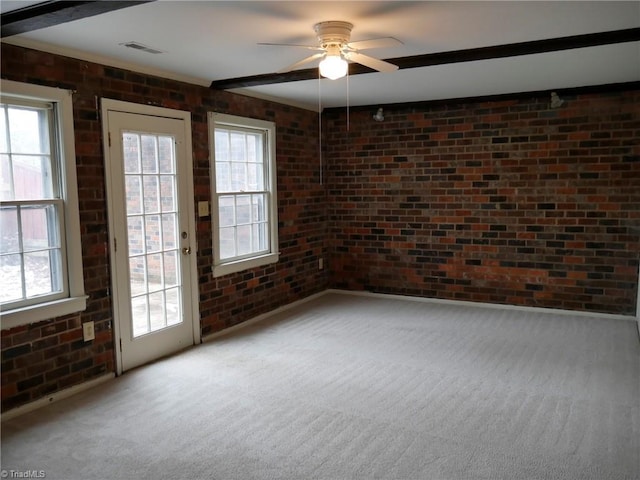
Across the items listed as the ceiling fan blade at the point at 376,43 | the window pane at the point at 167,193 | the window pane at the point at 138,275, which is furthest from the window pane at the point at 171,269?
the ceiling fan blade at the point at 376,43

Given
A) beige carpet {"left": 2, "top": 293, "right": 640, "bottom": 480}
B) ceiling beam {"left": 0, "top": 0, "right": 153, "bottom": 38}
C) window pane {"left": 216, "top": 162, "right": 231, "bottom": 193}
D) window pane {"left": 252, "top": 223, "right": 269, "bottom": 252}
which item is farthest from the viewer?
window pane {"left": 252, "top": 223, "right": 269, "bottom": 252}

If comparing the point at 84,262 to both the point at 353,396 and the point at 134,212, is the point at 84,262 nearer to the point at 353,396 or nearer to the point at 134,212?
the point at 134,212

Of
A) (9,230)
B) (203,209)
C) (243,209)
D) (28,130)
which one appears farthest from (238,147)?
(9,230)

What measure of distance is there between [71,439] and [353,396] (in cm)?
170

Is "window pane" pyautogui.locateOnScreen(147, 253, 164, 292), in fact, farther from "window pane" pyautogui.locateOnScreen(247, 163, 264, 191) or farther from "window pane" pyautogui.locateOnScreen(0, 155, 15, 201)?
"window pane" pyautogui.locateOnScreen(247, 163, 264, 191)

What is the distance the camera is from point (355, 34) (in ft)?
10.3

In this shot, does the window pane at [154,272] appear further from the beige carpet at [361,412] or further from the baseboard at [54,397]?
the baseboard at [54,397]

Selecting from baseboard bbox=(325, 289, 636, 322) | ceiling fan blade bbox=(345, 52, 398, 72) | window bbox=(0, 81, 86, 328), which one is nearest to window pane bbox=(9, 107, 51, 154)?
window bbox=(0, 81, 86, 328)

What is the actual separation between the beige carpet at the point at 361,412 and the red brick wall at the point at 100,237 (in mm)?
236

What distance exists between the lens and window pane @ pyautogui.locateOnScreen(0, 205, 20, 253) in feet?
10.3

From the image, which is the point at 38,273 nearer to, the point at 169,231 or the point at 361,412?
the point at 169,231

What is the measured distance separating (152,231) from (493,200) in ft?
11.7

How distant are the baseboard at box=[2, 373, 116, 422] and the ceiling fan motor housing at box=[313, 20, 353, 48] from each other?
108 inches

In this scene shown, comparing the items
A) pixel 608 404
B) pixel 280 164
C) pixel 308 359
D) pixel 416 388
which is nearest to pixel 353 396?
pixel 416 388
